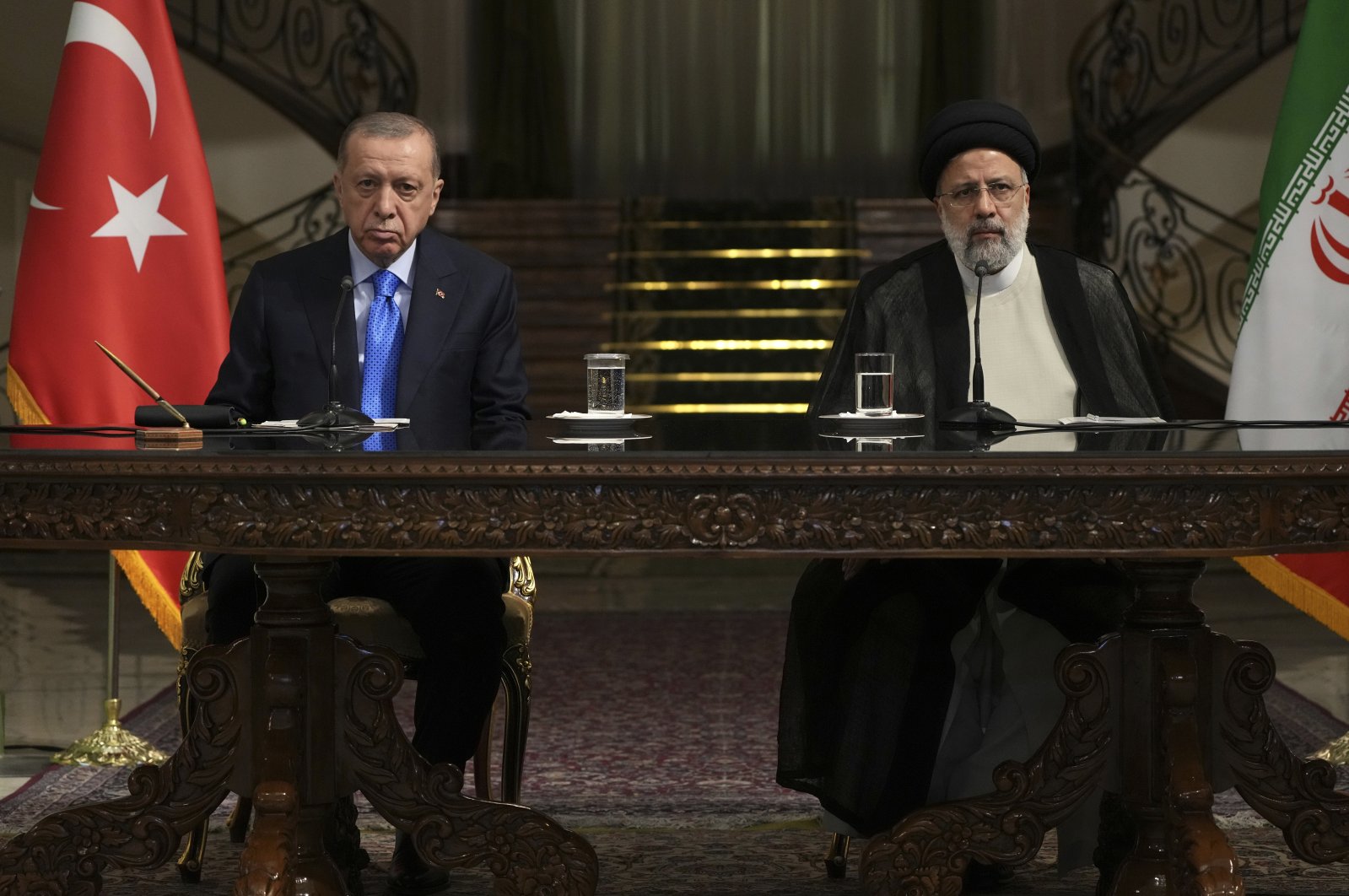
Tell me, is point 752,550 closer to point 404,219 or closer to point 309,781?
point 309,781

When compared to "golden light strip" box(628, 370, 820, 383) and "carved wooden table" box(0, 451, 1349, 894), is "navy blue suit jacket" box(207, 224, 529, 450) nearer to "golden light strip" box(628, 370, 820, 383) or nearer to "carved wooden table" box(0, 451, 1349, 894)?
"carved wooden table" box(0, 451, 1349, 894)

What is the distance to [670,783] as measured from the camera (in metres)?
4.01

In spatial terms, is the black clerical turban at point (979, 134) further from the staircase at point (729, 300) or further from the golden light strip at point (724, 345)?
the golden light strip at point (724, 345)

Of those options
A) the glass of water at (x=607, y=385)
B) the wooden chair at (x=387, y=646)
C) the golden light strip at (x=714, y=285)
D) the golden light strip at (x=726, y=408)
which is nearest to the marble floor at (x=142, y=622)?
the wooden chair at (x=387, y=646)

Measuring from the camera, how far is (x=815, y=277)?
1045 cm

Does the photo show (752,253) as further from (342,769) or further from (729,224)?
(342,769)

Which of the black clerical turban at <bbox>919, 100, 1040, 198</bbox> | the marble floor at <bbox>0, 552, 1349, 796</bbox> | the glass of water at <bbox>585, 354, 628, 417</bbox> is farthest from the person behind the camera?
the marble floor at <bbox>0, 552, 1349, 796</bbox>

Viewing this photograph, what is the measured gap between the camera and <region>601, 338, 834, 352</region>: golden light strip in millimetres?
9820

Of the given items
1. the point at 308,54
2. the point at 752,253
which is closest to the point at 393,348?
the point at 752,253

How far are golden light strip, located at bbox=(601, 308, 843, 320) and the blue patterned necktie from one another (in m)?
6.71

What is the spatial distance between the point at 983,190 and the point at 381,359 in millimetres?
1214

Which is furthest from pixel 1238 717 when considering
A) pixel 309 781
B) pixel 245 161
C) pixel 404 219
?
pixel 245 161

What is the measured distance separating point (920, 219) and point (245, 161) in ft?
14.0

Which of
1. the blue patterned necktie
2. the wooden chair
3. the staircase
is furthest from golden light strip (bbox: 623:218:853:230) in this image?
the wooden chair
